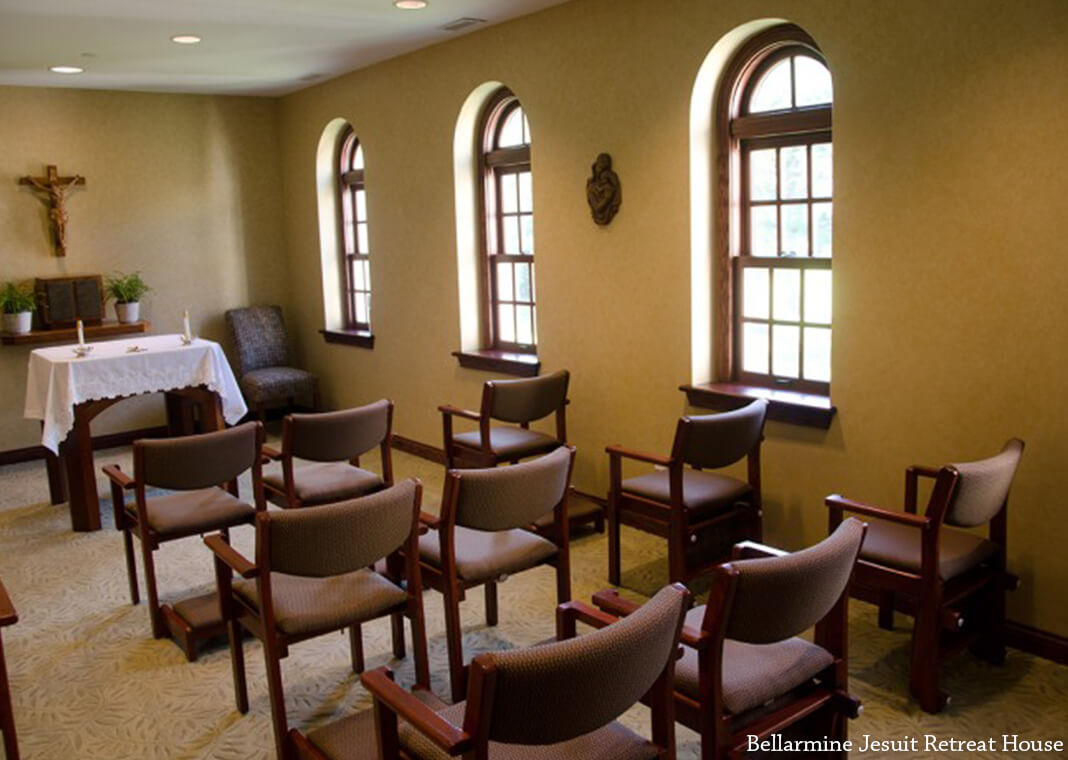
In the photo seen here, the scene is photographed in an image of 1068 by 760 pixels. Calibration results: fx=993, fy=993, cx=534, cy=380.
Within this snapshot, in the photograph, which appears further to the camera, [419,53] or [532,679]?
[419,53]

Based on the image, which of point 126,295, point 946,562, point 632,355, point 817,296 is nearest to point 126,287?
point 126,295

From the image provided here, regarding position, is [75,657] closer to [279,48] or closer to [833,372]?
[833,372]

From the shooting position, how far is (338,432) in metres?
4.11

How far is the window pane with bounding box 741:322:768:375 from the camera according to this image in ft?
14.8

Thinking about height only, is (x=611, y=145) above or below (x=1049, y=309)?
above

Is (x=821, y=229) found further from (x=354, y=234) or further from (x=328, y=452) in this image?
(x=354, y=234)

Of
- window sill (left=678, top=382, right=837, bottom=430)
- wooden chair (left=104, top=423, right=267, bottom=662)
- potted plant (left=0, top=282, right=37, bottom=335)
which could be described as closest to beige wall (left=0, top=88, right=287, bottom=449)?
potted plant (left=0, top=282, right=37, bottom=335)

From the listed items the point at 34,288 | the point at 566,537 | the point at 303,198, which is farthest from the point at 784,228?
the point at 34,288

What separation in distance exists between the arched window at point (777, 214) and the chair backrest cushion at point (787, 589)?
200cm

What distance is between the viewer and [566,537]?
3.47 m

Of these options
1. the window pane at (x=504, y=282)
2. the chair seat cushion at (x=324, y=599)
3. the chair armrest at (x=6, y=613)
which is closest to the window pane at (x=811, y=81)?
the window pane at (x=504, y=282)

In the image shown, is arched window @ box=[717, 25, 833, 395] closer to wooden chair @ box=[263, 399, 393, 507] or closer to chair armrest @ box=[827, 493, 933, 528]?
chair armrest @ box=[827, 493, 933, 528]

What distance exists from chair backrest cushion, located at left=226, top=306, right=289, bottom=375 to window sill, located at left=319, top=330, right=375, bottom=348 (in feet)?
1.25

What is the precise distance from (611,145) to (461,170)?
1.42 meters
